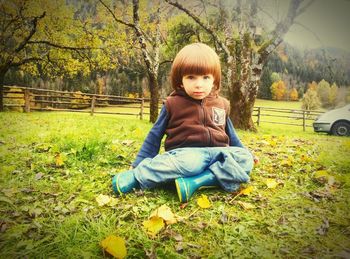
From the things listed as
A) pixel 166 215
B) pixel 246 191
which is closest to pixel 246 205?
pixel 246 191

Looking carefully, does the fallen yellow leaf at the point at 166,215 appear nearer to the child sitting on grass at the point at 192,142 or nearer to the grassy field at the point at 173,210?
the grassy field at the point at 173,210

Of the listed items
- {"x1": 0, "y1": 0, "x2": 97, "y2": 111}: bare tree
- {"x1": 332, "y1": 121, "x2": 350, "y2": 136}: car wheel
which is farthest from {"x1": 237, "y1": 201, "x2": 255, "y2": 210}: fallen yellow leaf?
{"x1": 0, "y1": 0, "x2": 97, "y2": 111}: bare tree

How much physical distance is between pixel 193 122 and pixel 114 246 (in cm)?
82

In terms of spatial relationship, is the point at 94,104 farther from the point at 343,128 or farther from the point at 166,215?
the point at 166,215

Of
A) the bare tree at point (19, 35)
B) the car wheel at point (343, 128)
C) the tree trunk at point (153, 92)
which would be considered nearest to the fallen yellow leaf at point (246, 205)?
the car wheel at point (343, 128)

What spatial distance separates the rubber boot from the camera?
1.28 metres

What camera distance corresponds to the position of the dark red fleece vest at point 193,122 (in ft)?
5.03

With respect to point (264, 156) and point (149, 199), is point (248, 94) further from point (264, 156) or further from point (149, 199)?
point (149, 199)

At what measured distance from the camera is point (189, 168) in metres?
1.37

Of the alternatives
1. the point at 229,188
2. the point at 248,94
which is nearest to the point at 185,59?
the point at 229,188

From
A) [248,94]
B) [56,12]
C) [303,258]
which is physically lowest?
[303,258]

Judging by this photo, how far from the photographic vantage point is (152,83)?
557 cm

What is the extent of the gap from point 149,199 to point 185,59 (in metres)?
0.70

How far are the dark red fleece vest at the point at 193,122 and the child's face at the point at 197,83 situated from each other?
9 cm
